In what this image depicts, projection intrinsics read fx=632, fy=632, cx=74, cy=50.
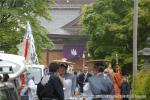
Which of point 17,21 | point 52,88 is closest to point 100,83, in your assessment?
point 52,88

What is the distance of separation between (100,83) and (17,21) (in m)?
21.5

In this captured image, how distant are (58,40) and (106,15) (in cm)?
2371

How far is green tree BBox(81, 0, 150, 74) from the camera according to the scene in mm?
38344

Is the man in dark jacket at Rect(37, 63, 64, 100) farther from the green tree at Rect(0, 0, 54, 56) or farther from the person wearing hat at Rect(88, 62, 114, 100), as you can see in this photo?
the green tree at Rect(0, 0, 54, 56)

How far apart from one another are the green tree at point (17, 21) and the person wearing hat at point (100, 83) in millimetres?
20189

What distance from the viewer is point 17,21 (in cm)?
3456

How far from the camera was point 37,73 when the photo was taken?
23.5 m

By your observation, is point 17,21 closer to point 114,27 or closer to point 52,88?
point 114,27

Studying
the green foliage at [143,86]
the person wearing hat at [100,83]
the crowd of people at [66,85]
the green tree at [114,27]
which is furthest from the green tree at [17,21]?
the person wearing hat at [100,83]

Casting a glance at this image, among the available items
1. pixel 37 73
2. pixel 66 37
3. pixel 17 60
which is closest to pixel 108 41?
pixel 37 73

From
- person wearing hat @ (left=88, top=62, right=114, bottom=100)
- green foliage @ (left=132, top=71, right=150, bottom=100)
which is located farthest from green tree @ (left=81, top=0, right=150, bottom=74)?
person wearing hat @ (left=88, top=62, right=114, bottom=100)

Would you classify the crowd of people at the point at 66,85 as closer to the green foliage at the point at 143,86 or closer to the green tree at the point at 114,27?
the green foliage at the point at 143,86

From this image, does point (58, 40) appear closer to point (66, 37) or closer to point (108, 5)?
point (66, 37)

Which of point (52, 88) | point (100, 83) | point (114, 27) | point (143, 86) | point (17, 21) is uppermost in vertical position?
point (52, 88)
